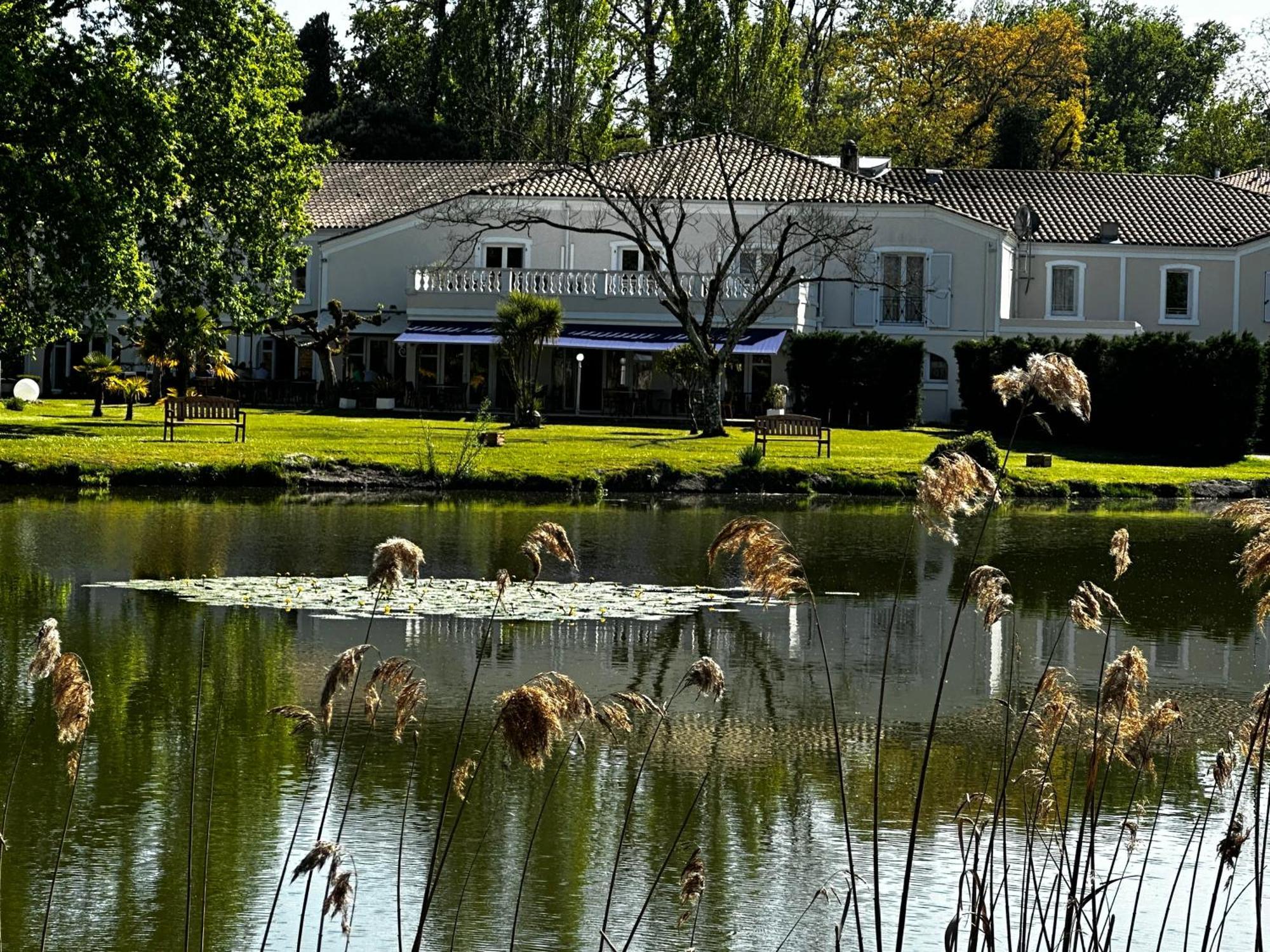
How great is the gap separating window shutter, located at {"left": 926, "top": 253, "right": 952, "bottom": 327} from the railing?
3.60 m

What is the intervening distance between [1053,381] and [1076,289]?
48.6 meters

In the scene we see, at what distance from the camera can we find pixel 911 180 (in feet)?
178

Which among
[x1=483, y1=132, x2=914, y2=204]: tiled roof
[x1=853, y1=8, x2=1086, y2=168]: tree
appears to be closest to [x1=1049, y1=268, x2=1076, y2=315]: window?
[x1=483, y1=132, x2=914, y2=204]: tiled roof

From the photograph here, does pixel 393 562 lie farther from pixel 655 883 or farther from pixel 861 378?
pixel 861 378

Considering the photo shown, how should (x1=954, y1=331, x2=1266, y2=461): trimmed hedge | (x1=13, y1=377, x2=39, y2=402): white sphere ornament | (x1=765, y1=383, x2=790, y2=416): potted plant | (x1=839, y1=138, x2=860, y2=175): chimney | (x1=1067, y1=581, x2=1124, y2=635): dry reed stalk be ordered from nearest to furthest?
(x1=1067, y1=581, x2=1124, y2=635): dry reed stalk → (x1=954, y1=331, x2=1266, y2=461): trimmed hedge → (x1=13, y1=377, x2=39, y2=402): white sphere ornament → (x1=765, y1=383, x2=790, y2=416): potted plant → (x1=839, y1=138, x2=860, y2=175): chimney

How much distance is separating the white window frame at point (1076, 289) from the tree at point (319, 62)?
3178 cm

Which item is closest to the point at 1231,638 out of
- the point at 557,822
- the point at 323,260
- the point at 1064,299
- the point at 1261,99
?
the point at 557,822

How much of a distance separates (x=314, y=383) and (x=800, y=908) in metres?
44.4

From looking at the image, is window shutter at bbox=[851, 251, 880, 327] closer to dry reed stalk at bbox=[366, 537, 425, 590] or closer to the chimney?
the chimney

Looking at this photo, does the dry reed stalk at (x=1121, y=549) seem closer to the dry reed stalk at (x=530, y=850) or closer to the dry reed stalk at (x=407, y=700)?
the dry reed stalk at (x=530, y=850)

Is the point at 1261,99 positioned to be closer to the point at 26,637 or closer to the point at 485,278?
the point at 485,278

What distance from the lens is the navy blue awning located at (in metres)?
48.2

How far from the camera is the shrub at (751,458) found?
32875 millimetres

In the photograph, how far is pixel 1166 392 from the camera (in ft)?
133
